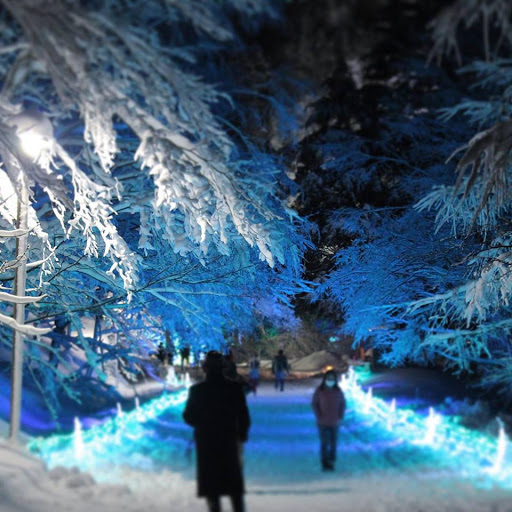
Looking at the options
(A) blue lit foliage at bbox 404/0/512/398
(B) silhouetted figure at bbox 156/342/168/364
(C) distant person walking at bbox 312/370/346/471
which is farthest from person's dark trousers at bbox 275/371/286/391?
(A) blue lit foliage at bbox 404/0/512/398

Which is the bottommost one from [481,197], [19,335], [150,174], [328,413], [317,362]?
[328,413]

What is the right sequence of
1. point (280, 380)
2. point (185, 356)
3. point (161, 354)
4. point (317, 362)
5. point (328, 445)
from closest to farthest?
1. point (328, 445)
2. point (280, 380)
3. point (317, 362)
4. point (185, 356)
5. point (161, 354)

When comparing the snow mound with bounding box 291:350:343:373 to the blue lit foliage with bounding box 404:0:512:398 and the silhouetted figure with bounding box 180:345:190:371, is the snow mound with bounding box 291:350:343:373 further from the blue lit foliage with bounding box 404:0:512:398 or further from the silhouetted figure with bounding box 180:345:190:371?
the blue lit foliage with bounding box 404:0:512:398

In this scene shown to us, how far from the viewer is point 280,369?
3291 millimetres

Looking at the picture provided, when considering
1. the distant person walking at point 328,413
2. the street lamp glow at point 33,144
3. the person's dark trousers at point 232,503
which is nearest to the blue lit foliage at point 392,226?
the distant person walking at point 328,413

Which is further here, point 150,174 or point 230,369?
point 150,174

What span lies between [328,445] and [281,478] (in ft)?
1.21

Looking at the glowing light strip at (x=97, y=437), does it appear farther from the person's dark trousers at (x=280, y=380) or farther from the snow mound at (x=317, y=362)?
the snow mound at (x=317, y=362)

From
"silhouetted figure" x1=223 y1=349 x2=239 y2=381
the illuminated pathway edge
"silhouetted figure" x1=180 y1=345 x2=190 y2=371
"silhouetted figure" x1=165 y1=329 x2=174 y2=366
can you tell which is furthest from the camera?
"silhouetted figure" x1=165 y1=329 x2=174 y2=366

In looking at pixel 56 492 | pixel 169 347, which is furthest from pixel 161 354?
pixel 56 492

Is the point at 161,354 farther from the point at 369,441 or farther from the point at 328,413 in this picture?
the point at 369,441

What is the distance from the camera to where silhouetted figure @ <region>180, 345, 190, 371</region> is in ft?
11.8

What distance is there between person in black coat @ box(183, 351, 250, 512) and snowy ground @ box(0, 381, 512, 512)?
2.5 inches

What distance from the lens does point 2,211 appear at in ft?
15.7
